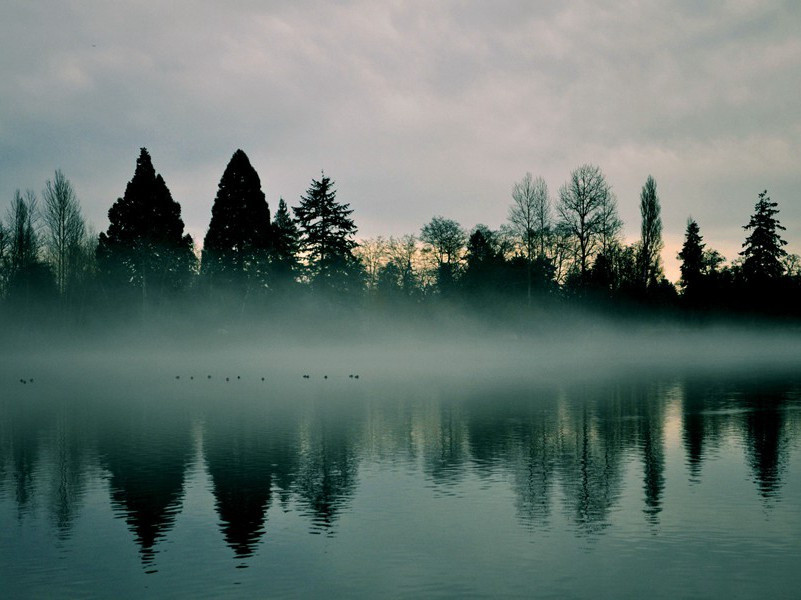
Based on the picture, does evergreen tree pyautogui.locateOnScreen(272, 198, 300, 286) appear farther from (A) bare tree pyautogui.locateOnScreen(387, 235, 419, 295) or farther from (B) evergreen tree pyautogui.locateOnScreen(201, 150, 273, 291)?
(A) bare tree pyautogui.locateOnScreen(387, 235, 419, 295)

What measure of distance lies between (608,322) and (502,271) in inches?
592

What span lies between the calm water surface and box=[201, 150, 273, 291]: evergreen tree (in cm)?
4678

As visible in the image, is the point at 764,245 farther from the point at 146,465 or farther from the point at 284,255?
the point at 146,465

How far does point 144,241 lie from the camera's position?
83.9 m

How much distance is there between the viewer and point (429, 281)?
122188 millimetres

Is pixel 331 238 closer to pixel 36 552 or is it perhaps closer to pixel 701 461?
pixel 701 461

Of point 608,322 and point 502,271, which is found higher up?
point 502,271

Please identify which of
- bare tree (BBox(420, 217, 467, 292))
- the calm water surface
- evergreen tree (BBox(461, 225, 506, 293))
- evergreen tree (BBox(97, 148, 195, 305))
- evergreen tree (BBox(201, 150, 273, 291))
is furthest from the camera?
bare tree (BBox(420, 217, 467, 292))

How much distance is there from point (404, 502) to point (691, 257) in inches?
4172

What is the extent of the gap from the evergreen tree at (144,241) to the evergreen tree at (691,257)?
6886 centimetres

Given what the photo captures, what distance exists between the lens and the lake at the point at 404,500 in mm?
14414

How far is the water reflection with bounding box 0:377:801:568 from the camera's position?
64.3 ft

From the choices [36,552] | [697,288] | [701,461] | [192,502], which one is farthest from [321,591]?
[697,288]

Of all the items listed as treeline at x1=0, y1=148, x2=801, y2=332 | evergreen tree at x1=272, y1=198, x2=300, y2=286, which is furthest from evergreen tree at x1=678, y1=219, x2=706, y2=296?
evergreen tree at x1=272, y1=198, x2=300, y2=286
